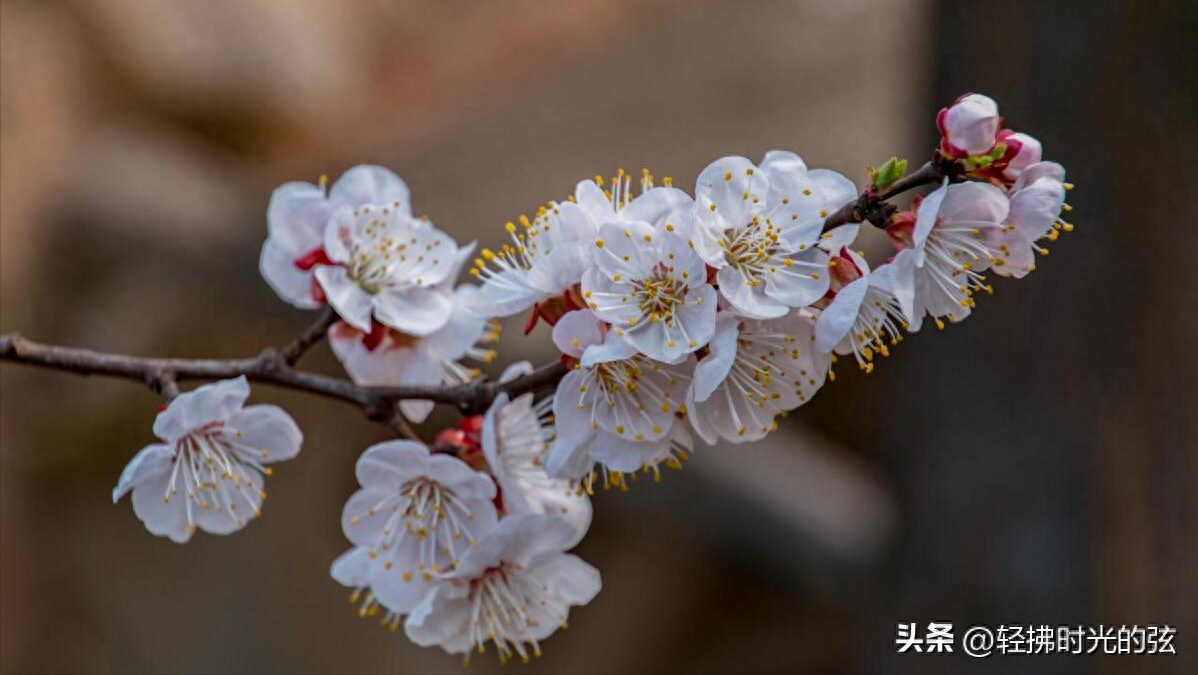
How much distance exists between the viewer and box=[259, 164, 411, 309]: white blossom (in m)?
0.90

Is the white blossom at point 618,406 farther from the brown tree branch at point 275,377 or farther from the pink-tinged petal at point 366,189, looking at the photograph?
the pink-tinged petal at point 366,189

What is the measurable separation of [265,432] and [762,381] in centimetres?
35

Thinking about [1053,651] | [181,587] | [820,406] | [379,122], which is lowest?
[181,587]

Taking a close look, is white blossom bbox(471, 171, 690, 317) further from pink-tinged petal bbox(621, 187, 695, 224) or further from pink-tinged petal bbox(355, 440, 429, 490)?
pink-tinged petal bbox(355, 440, 429, 490)

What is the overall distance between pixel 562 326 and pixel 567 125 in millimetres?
1792

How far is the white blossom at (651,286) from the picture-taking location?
26.0 inches

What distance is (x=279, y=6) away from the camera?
2467 mm

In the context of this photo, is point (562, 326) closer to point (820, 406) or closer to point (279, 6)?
point (820, 406)

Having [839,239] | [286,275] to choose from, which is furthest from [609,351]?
[286,275]

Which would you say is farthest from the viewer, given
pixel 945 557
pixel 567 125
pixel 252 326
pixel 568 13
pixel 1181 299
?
pixel 568 13

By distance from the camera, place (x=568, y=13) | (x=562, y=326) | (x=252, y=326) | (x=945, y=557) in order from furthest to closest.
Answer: (x=568, y=13), (x=252, y=326), (x=945, y=557), (x=562, y=326)

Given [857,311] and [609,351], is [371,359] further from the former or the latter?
[857,311]

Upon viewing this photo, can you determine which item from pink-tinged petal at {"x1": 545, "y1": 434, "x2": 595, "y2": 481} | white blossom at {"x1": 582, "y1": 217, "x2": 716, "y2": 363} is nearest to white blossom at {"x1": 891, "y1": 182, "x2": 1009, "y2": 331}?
white blossom at {"x1": 582, "y1": 217, "x2": 716, "y2": 363}

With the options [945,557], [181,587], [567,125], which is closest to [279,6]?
[567,125]
